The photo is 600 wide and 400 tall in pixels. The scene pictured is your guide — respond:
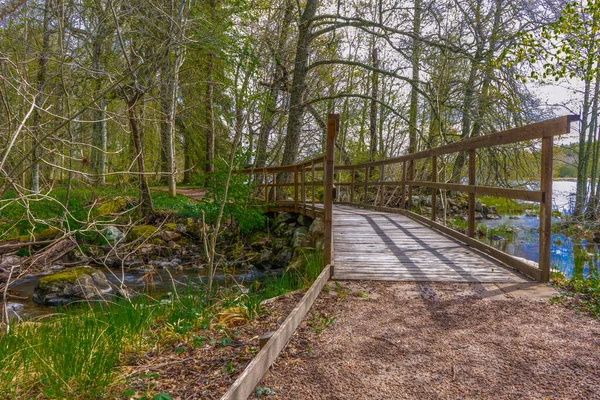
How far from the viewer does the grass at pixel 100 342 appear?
8.15 ft

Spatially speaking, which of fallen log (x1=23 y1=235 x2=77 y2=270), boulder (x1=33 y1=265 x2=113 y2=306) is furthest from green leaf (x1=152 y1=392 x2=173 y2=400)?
boulder (x1=33 y1=265 x2=113 y2=306)

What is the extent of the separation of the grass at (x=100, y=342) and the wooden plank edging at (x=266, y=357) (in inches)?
19.8

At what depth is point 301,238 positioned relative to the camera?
1000 centimetres

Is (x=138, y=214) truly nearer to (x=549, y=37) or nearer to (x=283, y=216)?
(x=283, y=216)

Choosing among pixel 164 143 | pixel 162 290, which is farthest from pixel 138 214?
pixel 164 143

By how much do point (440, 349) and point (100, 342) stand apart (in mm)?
2320

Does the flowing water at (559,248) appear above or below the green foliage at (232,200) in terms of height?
below

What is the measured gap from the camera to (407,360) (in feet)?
9.07

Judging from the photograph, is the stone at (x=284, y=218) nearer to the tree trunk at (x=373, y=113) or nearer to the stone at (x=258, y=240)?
the stone at (x=258, y=240)

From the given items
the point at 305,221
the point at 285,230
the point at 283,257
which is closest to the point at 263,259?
the point at 283,257

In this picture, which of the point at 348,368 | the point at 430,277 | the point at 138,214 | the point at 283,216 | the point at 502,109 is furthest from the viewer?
the point at 283,216

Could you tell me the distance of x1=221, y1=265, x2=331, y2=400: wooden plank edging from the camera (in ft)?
7.18

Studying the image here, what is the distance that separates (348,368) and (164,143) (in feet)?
59.8

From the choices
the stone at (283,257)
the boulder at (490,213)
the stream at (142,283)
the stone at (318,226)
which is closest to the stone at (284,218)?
the stone at (283,257)
